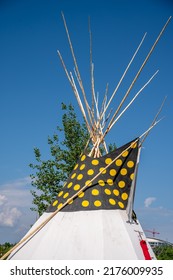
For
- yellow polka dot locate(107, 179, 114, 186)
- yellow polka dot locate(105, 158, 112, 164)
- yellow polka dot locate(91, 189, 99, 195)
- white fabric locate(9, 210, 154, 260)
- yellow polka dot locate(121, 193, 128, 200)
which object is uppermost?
yellow polka dot locate(105, 158, 112, 164)

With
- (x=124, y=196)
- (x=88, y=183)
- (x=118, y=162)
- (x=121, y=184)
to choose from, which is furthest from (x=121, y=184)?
(x=88, y=183)

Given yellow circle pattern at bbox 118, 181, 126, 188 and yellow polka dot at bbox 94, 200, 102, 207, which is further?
yellow circle pattern at bbox 118, 181, 126, 188

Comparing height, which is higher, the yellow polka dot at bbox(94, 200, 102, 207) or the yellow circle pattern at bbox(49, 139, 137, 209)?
the yellow circle pattern at bbox(49, 139, 137, 209)

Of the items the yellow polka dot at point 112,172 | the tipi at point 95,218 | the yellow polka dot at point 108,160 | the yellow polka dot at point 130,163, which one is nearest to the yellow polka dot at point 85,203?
the tipi at point 95,218

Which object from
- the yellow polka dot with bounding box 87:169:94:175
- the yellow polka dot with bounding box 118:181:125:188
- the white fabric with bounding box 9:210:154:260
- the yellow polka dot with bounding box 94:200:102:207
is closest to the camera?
the white fabric with bounding box 9:210:154:260

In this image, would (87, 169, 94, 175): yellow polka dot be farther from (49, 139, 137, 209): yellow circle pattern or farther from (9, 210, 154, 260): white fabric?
(9, 210, 154, 260): white fabric

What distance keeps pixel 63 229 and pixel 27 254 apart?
60 cm

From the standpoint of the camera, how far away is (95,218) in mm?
5184

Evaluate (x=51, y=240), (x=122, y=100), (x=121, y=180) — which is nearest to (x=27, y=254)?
(x=51, y=240)

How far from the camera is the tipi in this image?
16.0 feet

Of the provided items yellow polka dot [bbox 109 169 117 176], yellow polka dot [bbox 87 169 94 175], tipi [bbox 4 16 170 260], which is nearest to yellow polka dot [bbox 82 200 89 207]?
tipi [bbox 4 16 170 260]

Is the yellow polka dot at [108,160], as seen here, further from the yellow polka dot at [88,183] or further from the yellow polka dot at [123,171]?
the yellow polka dot at [88,183]

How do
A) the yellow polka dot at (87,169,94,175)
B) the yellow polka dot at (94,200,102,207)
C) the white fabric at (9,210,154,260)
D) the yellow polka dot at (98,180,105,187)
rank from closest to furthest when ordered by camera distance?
the white fabric at (9,210,154,260)
the yellow polka dot at (94,200,102,207)
the yellow polka dot at (98,180,105,187)
the yellow polka dot at (87,169,94,175)
